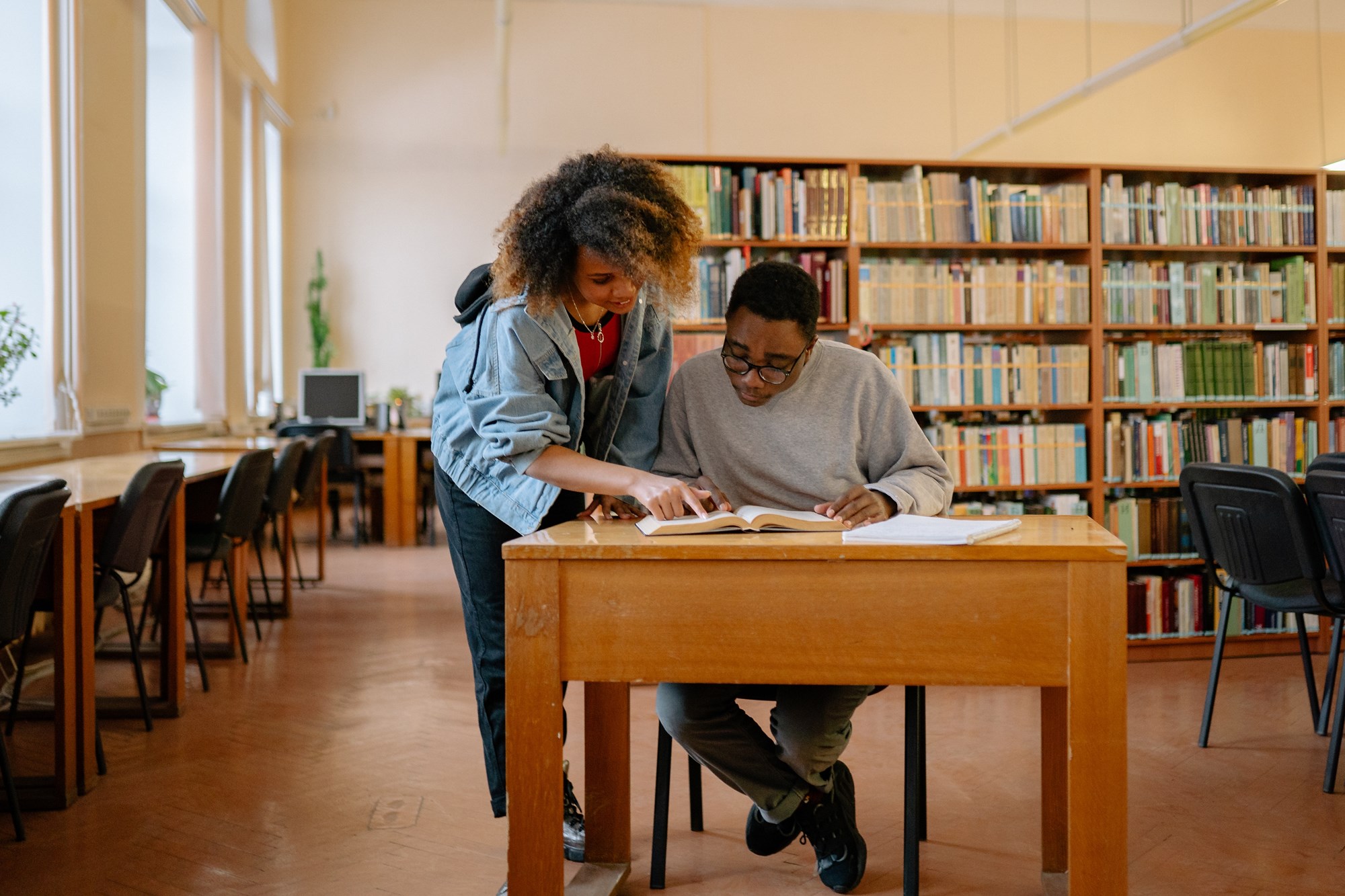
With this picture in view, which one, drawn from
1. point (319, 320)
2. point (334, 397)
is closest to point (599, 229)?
point (334, 397)

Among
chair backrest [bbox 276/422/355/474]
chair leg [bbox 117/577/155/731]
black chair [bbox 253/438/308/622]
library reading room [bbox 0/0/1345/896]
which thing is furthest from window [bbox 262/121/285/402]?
chair leg [bbox 117/577/155/731]

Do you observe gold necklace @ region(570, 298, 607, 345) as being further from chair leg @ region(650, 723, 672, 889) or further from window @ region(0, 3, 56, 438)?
window @ region(0, 3, 56, 438)

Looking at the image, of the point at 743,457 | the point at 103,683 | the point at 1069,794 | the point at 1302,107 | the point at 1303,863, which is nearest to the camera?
the point at 1069,794

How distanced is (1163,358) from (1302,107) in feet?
21.4

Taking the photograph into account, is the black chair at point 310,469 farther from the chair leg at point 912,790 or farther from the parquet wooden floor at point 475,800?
the chair leg at point 912,790

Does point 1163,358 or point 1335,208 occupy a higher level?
point 1335,208

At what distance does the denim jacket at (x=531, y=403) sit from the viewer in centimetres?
186

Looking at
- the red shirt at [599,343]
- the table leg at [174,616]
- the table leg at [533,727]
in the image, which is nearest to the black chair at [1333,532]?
the red shirt at [599,343]

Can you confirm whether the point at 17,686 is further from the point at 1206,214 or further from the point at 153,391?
the point at 1206,214

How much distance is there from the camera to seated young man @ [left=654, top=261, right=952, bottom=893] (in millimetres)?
1985

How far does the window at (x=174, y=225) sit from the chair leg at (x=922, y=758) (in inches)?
239

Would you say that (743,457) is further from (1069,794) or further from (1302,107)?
(1302,107)

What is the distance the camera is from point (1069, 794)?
150 cm

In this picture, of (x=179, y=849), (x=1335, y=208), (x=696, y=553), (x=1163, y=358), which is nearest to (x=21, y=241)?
(x=179, y=849)
